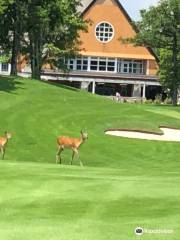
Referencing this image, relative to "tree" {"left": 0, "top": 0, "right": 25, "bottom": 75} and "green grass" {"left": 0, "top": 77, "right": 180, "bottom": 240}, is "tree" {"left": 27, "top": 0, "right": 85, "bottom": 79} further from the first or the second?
"green grass" {"left": 0, "top": 77, "right": 180, "bottom": 240}

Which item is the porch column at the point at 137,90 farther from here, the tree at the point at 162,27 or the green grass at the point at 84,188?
the green grass at the point at 84,188

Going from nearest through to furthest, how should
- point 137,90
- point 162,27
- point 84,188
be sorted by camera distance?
point 84,188 < point 162,27 < point 137,90

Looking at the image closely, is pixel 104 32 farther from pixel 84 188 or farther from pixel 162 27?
pixel 84 188

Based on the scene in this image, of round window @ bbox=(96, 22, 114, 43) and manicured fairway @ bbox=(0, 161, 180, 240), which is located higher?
round window @ bbox=(96, 22, 114, 43)

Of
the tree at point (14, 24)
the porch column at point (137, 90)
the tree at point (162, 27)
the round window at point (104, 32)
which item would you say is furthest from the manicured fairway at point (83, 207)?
the round window at point (104, 32)

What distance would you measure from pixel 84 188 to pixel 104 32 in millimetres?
91987

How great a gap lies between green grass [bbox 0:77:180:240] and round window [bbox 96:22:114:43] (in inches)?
2760

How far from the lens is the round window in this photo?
105 meters

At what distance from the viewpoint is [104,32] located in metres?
105

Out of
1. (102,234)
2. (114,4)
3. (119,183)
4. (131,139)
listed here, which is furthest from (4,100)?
(114,4)

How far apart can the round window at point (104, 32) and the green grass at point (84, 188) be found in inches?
2760

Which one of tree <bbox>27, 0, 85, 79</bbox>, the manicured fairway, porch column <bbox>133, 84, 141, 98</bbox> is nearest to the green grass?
the manicured fairway

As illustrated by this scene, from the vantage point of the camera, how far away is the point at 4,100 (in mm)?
40156

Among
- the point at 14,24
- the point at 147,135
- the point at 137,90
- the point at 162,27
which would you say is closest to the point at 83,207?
the point at 147,135
